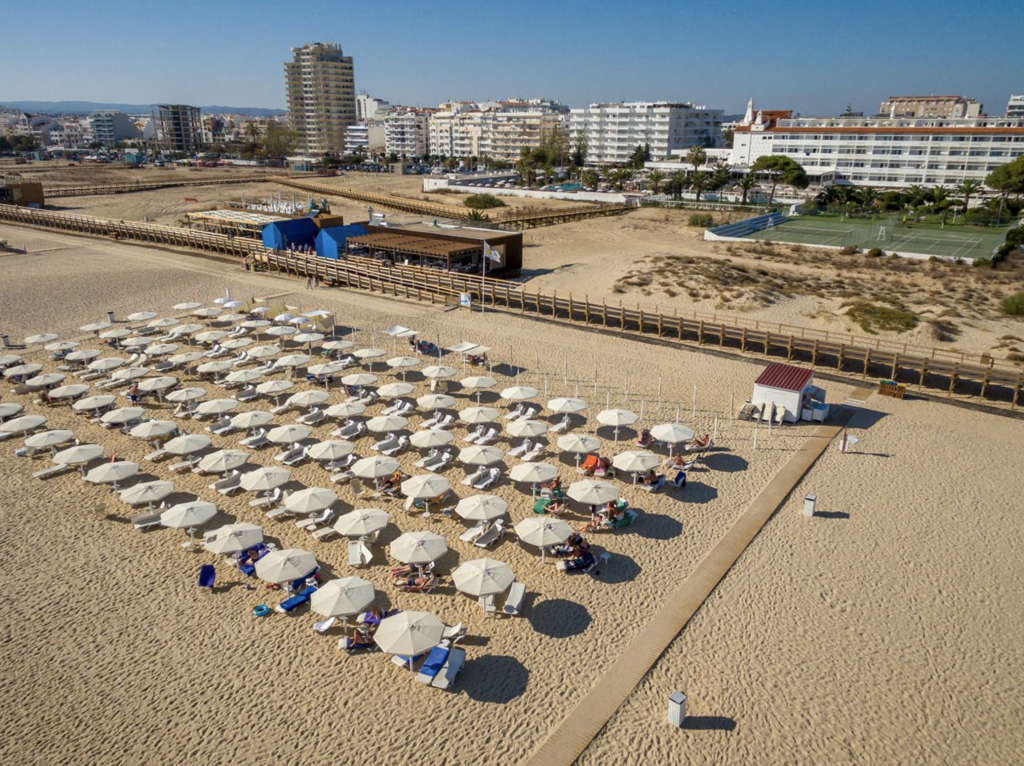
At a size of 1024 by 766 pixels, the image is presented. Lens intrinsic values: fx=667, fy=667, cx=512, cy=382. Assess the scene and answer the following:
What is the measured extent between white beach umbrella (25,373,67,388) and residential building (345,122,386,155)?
159m

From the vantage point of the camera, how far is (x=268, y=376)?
2669 cm

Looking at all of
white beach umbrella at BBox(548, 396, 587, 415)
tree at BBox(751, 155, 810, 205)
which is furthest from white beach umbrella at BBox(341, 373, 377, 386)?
tree at BBox(751, 155, 810, 205)

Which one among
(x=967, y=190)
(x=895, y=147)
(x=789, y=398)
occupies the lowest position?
(x=789, y=398)

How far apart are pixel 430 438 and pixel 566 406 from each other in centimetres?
465

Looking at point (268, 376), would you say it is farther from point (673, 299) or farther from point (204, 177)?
point (204, 177)

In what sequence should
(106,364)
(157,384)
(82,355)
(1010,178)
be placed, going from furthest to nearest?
(1010,178), (82,355), (106,364), (157,384)

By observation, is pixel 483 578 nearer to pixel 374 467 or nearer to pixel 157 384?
pixel 374 467

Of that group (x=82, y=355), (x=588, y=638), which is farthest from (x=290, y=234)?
(x=588, y=638)

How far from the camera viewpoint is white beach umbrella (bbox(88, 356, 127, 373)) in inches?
1022

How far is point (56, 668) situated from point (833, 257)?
5361 cm

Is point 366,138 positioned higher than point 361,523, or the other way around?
point 366,138

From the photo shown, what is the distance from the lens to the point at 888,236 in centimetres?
6219

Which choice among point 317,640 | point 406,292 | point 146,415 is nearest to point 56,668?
point 317,640

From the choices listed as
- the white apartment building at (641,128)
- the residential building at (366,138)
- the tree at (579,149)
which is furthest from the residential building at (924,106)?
the residential building at (366,138)
